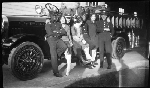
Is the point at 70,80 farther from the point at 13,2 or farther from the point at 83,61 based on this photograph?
the point at 13,2

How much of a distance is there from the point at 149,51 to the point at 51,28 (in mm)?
A: 2210

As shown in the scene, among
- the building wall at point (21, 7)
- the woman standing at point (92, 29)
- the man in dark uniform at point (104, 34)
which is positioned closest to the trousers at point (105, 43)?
the man in dark uniform at point (104, 34)

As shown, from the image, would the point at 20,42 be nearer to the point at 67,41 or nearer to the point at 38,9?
the point at 38,9

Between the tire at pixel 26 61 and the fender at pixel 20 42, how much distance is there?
0.38 feet

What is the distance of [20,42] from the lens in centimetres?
296

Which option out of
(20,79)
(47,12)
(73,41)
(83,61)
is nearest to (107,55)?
(83,61)

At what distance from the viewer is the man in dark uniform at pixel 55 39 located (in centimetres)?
303

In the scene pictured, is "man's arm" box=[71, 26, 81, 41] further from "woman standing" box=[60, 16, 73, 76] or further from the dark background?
the dark background

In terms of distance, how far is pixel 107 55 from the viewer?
135 inches

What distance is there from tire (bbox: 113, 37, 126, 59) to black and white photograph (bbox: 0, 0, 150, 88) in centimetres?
4

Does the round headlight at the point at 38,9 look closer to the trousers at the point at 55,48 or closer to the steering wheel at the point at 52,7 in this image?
the steering wheel at the point at 52,7

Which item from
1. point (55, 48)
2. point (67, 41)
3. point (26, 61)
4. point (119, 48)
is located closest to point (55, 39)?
point (55, 48)

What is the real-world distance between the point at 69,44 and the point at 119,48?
154 centimetres

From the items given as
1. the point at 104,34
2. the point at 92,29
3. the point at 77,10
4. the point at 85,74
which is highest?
the point at 77,10
